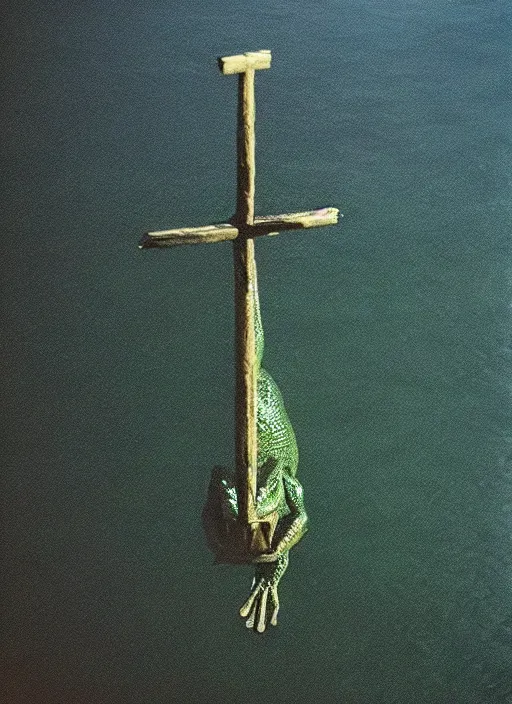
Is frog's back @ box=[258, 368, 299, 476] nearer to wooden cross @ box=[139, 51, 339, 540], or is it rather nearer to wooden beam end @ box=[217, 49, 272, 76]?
wooden cross @ box=[139, 51, 339, 540]

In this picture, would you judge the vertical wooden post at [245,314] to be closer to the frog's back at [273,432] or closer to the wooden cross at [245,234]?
the wooden cross at [245,234]

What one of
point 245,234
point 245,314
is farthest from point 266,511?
point 245,234

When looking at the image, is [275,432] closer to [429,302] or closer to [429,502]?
[429,502]

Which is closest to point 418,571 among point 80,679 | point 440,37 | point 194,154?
point 80,679

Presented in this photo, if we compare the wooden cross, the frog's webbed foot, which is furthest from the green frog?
the wooden cross

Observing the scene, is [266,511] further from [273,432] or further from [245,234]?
[245,234]

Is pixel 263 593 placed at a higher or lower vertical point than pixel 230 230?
lower

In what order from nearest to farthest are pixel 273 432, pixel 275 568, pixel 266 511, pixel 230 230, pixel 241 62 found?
pixel 241 62
pixel 230 230
pixel 266 511
pixel 275 568
pixel 273 432

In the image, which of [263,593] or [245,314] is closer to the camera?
[245,314]
